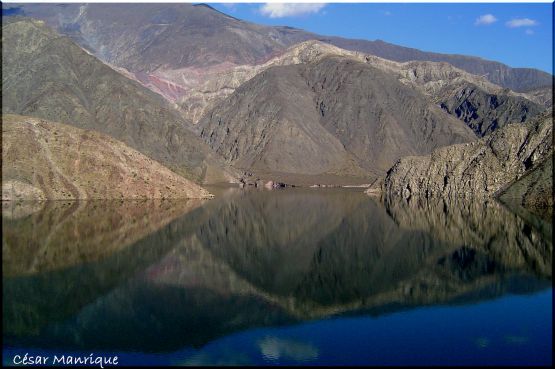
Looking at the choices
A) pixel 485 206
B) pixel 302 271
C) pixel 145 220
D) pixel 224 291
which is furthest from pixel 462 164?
pixel 224 291

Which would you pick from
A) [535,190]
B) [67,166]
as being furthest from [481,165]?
[67,166]

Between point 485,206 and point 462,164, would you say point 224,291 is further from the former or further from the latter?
point 462,164

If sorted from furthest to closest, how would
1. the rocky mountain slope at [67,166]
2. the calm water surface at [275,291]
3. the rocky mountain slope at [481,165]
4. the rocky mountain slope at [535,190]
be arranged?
the rocky mountain slope at [481,165] → the rocky mountain slope at [535,190] → the rocky mountain slope at [67,166] → the calm water surface at [275,291]

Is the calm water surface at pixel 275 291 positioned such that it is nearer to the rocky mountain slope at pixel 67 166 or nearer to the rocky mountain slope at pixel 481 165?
the rocky mountain slope at pixel 67 166

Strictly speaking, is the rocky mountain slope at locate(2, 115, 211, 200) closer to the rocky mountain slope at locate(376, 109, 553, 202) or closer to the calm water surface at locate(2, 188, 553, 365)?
the calm water surface at locate(2, 188, 553, 365)

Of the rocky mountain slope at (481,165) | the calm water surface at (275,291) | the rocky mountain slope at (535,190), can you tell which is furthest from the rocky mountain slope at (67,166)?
the rocky mountain slope at (535,190)

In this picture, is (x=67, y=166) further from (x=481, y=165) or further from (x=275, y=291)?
(x=481, y=165)
